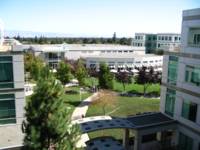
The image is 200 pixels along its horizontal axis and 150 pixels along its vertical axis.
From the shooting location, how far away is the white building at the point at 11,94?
14805mm

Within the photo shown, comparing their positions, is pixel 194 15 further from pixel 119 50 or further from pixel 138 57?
pixel 119 50

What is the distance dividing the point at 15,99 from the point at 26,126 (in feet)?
18.9

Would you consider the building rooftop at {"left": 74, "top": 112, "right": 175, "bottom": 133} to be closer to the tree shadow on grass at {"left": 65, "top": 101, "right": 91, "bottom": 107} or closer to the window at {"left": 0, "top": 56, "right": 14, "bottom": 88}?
the window at {"left": 0, "top": 56, "right": 14, "bottom": 88}

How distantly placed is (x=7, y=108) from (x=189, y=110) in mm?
12157

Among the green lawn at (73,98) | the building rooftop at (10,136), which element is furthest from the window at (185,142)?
the green lawn at (73,98)

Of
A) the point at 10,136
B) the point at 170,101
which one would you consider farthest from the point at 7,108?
the point at 170,101

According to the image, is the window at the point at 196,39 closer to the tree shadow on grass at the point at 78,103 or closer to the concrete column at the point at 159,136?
the concrete column at the point at 159,136

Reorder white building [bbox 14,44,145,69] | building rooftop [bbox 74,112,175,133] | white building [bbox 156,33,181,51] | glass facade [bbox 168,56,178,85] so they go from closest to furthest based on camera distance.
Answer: building rooftop [bbox 74,112,175,133]
glass facade [bbox 168,56,178,85]
white building [bbox 14,44,145,69]
white building [bbox 156,33,181,51]

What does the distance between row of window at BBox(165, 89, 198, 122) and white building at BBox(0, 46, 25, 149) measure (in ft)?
36.4

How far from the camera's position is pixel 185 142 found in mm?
18219

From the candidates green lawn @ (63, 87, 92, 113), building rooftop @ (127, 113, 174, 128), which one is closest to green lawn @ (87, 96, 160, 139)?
green lawn @ (63, 87, 92, 113)

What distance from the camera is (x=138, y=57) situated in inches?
2467

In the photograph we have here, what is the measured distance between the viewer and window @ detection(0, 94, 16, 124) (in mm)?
15208

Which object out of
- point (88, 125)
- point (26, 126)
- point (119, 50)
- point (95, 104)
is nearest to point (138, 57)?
point (119, 50)
